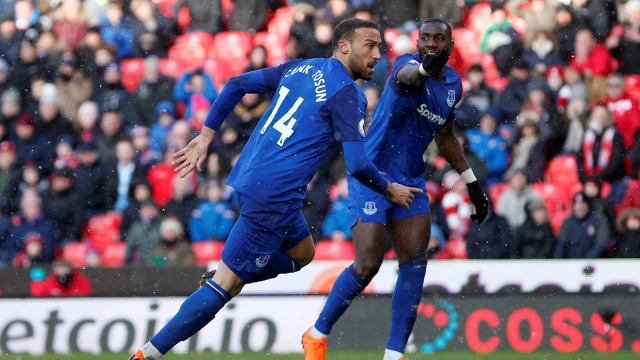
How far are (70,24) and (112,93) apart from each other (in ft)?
4.30

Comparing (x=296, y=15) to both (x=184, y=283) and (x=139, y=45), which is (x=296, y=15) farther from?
(x=184, y=283)

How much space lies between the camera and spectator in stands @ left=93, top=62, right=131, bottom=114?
43.8 feet

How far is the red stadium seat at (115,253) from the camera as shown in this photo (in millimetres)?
12250

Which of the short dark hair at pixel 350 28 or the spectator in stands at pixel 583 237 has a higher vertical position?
the short dark hair at pixel 350 28

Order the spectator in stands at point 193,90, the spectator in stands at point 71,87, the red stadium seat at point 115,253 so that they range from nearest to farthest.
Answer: the red stadium seat at point 115,253, the spectator in stands at point 193,90, the spectator in stands at point 71,87

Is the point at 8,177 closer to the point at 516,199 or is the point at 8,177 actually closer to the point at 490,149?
the point at 490,149

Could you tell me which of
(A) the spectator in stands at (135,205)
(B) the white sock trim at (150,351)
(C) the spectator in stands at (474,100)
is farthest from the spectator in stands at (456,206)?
(B) the white sock trim at (150,351)

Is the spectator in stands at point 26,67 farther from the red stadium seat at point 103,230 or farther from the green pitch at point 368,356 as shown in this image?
the green pitch at point 368,356

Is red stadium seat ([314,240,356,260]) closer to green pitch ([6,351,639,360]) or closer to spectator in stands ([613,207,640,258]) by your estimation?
green pitch ([6,351,639,360])

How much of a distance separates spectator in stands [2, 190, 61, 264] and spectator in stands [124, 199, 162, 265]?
2.69ft

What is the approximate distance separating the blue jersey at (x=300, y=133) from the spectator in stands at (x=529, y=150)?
554 centimetres

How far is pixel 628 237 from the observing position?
11.6m

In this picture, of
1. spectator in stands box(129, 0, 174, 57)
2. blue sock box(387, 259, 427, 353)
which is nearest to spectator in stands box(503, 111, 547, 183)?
spectator in stands box(129, 0, 174, 57)

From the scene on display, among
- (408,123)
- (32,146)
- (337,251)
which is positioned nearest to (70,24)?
(32,146)
